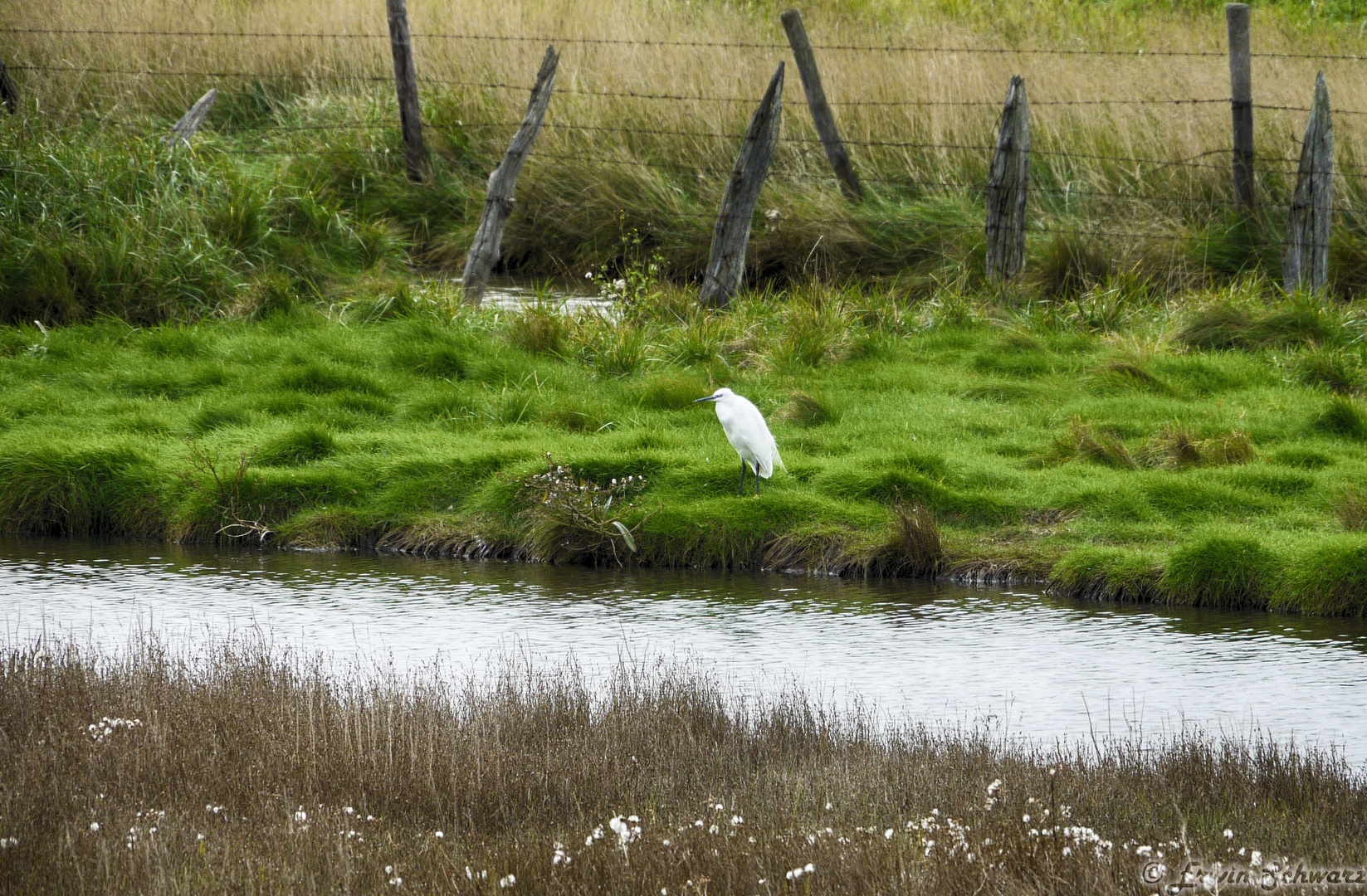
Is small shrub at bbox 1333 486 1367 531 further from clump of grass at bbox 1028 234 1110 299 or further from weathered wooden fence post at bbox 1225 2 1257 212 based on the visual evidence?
weathered wooden fence post at bbox 1225 2 1257 212

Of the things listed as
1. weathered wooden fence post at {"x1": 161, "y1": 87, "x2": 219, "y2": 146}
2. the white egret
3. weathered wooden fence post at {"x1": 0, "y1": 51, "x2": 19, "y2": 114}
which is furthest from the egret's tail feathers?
weathered wooden fence post at {"x1": 0, "y1": 51, "x2": 19, "y2": 114}

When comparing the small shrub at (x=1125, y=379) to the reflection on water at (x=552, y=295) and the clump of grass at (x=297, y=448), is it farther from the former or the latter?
the clump of grass at (x=297, y=448)

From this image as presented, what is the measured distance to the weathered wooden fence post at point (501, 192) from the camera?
12227 mm

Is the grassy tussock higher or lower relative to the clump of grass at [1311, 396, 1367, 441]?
lower

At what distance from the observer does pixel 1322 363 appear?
10.3 metres

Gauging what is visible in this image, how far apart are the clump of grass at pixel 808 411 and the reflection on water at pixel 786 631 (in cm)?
206

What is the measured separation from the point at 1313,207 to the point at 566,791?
9334 millimetres

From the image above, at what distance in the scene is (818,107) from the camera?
13672 mm

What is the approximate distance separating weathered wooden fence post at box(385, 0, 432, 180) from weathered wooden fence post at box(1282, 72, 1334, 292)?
771 cm

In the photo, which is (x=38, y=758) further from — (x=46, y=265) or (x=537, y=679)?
(x=46, y=265)

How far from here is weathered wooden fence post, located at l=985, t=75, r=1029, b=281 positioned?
463 inches

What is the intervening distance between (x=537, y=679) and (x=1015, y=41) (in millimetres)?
16048

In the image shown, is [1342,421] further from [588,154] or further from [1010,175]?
[588,154]

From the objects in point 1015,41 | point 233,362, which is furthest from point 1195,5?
point 233,362
